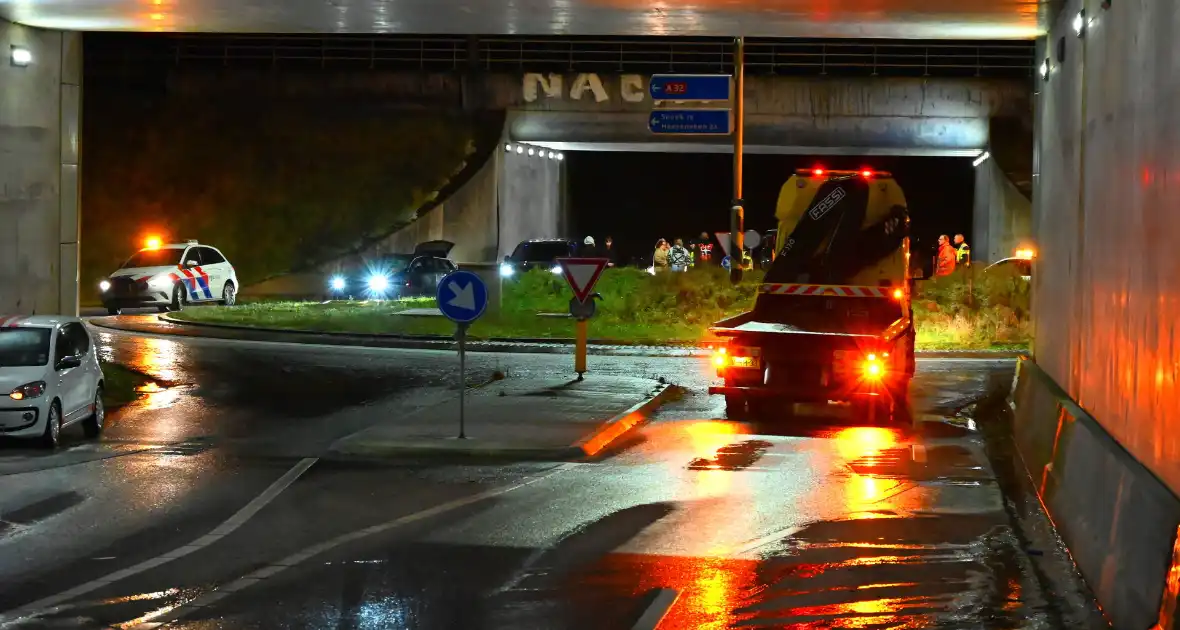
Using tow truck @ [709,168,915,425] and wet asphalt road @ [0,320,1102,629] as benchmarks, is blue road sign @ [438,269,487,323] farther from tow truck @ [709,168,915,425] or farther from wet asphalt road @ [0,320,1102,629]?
tow truck @ [709,168,915,425]

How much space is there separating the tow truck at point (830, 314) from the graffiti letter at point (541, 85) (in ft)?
82.5

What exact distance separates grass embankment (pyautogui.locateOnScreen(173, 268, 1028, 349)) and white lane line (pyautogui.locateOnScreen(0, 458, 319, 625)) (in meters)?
16.6

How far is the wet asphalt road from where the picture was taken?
8102mm

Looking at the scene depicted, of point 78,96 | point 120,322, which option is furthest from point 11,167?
point 120,322

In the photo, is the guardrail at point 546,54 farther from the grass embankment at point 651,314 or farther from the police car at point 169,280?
the grass embankment at point 651,314

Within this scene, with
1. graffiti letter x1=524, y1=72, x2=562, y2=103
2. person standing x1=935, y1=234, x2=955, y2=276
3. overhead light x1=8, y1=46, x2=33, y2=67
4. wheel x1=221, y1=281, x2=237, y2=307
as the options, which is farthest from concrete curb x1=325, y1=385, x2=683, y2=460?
graffiti letter x1=524, y1=72, x2=562, y2=103

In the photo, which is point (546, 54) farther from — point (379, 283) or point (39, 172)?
point (39, 172)

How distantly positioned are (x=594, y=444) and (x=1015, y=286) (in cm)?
1757

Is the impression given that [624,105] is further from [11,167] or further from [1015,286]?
[11,167]

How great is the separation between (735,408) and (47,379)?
7803 mm

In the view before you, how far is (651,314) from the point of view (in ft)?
104

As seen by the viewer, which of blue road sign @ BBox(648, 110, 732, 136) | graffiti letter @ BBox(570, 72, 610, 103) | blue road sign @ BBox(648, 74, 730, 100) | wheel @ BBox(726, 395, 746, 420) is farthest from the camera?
graffiti letter @ BBox(570, 72, 610, 103)

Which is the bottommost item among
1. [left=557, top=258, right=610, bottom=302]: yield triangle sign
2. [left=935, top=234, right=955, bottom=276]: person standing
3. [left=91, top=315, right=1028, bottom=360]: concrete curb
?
[left=91, top=315, right=1028, bottom=360]: concrete curb

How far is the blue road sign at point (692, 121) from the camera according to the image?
28375 millimetres
